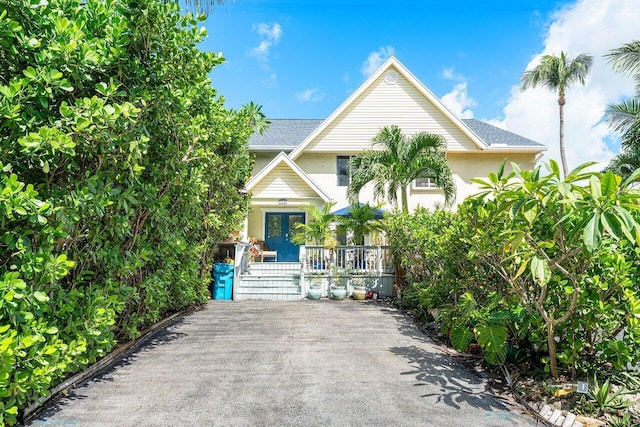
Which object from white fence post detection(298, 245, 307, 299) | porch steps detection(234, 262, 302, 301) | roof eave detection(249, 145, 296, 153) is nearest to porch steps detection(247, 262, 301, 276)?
porch steps detection(234, 262, 302, 301)

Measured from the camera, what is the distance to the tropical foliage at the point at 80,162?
119 inches

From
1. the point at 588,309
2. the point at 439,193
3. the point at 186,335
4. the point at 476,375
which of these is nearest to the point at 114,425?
the point at 186,335

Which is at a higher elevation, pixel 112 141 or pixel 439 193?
pixel 439 193

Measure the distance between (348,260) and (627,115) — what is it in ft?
42.6

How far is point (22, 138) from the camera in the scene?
2.93 meters

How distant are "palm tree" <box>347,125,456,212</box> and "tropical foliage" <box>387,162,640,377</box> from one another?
5675 mm

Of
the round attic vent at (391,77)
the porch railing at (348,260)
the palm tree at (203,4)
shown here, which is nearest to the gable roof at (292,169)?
the porch railing at (348,260)

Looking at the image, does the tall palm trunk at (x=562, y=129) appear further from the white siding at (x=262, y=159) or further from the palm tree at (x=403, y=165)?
the white siding at (x=262, y=159)

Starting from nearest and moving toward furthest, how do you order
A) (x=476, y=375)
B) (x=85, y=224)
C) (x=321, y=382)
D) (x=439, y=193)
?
(x=85, y=224) < (x=321, y=382) < (x=476, y=375) < (x=439, y=193)

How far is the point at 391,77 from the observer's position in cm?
1634

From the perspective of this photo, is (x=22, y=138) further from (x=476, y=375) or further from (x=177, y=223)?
(x=476, y=375)

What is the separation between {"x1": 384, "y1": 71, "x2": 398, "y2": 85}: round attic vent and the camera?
1633 cm

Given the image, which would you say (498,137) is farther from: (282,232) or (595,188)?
(595,188)

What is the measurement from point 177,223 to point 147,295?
54.2 inches
